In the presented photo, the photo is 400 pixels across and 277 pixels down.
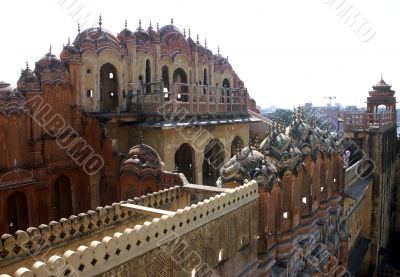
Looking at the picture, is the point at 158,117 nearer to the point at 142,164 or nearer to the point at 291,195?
→ the point at 142,164

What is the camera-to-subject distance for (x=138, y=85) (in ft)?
65.1

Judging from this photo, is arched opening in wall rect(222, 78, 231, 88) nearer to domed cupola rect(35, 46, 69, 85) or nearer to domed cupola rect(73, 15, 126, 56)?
domed cupola rect(73, 15, 126, 56)

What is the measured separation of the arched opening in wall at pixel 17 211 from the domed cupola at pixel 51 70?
4418 millimetres

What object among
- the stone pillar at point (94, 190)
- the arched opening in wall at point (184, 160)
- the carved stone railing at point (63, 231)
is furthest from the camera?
the arched opening in wall at point (184, 160)

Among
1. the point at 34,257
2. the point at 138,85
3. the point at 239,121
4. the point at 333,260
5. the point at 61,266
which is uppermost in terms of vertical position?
the point at 138,85

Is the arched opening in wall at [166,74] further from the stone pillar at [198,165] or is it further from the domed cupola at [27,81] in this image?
the domed cupola at [27,81]

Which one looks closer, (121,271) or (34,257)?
(121,271)

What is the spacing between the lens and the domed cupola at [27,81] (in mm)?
14227

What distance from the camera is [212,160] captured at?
24.3m

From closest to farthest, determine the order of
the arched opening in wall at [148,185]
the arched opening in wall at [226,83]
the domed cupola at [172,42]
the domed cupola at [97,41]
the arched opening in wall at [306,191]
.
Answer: the arched opening in wall at [148,185], the arched opening in wall at [306,191], the domed cupola at [97,41], the domed cupola at [172,42], the arched opening in wall at [226,83]

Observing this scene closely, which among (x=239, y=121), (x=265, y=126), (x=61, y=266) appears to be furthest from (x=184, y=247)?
(x=265, y=126)

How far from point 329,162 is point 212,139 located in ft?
22.4

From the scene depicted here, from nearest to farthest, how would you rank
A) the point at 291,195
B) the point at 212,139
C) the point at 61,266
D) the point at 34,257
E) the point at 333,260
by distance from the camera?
the point at 61,266 → the point at 34,257 → the point at 291,195 → the point at 333,260 → the point at 212,139

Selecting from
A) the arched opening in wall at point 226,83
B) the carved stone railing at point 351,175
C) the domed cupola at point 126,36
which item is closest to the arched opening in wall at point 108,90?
the domed cupola at point 126,36
